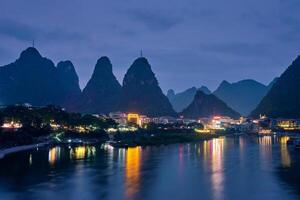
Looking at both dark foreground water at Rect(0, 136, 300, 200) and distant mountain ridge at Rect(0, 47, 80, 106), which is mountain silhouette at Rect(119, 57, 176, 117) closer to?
distant mountain ridge at Rect(0, 47, 80, 106)

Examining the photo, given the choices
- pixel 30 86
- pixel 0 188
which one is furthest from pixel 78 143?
pixel 30 86

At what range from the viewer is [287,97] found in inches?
3971

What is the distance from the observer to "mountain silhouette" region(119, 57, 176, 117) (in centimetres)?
9744

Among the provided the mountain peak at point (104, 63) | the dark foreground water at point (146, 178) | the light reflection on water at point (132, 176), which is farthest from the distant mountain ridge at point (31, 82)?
the light reflection on water at point (132, 176)

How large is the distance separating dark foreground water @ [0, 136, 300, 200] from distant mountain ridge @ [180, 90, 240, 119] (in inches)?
3448

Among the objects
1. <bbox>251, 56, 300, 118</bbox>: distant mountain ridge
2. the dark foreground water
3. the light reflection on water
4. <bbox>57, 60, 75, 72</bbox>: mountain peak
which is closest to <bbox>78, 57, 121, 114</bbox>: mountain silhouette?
<bbox>57, 60, 75, 72</bbox>: mountain peak

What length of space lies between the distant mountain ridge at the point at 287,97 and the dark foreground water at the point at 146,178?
71.3 meters

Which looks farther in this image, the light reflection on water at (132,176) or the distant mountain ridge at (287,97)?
the distant mountain ridge at (287,97)

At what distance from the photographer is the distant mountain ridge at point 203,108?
11782 centimetres

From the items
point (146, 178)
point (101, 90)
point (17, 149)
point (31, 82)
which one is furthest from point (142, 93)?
point (146, 178)

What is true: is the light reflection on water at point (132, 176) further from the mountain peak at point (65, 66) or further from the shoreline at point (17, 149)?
the mountain peak at point (65, 66)

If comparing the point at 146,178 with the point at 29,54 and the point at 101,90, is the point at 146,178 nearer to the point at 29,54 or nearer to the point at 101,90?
the point at 101,90

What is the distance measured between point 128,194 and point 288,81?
9148cm

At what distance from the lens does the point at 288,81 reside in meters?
102
